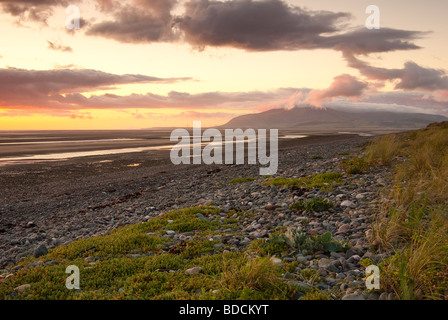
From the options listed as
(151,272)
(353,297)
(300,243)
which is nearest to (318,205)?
(300,243)

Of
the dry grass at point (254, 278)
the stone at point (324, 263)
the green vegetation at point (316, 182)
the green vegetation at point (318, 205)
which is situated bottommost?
the stone at point (324, 263)

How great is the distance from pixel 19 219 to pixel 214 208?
12474mm

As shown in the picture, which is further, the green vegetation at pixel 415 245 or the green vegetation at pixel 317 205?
the green vegetation at pixel 317 205

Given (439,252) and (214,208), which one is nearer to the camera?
(439,252)

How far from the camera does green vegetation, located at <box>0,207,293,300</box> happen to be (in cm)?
578

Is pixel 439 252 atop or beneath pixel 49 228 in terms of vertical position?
atop

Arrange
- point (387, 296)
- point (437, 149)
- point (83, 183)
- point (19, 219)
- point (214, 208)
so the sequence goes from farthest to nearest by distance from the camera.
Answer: point (83, 183) < point (437, 149) < point (19, 219) < point (214, 208) < point (387, 296)

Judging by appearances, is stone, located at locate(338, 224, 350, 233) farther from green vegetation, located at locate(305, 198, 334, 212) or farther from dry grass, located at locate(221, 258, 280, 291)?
dry grass, located at locate(221, 258, 280, 291)

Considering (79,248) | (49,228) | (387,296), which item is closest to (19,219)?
(49,228)

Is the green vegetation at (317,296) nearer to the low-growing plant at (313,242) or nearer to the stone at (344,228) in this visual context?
the low-growing plant at (313,242)

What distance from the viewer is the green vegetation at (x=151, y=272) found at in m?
5.78

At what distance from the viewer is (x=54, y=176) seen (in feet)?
117

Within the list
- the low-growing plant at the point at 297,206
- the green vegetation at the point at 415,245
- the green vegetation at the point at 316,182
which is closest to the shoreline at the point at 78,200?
the green vegetation at the point at 316,182
